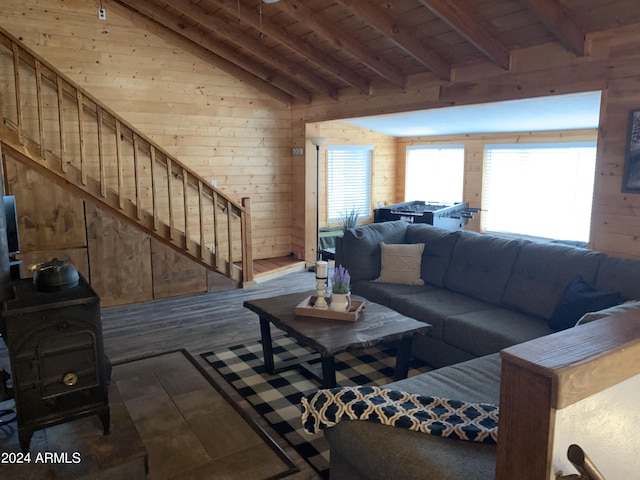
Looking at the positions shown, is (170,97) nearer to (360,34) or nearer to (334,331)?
(360,34)

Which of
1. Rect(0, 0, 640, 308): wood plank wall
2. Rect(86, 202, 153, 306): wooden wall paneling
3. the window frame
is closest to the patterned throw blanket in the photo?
Rect(0, 0, 640, 308): wood plank wall

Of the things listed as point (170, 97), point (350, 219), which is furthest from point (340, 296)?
point (350, 219)

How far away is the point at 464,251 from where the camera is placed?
4.36 metres

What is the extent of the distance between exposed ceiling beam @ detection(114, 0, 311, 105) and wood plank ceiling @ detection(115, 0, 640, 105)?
0.04 feet

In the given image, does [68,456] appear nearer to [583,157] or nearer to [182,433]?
[182,433]

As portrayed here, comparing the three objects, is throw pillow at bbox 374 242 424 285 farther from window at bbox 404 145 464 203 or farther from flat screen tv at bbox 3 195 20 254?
window at bbox 404 145 464 203

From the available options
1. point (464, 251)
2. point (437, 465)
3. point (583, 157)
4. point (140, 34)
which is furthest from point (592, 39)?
point (140, 34)

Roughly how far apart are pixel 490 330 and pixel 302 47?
363 cm

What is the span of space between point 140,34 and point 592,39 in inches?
195

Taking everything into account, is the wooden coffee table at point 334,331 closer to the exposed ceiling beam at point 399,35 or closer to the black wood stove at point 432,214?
the exposed ceiling beam at point 399,35

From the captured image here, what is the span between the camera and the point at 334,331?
322 cm

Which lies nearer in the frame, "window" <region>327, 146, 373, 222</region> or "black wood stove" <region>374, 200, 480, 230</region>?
"black wood stove" <region>374, 200, 480, 230</region>

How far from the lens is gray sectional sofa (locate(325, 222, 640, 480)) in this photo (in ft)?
6.32

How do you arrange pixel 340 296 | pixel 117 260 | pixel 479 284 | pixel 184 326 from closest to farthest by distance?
1. pixel 340 296
2. pixel 479 284
3. pixel 184 326
4. pixel 117 260
